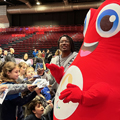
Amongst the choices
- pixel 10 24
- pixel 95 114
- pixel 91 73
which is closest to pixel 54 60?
pixel 91 73

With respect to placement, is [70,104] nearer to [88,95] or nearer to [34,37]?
[88,95]

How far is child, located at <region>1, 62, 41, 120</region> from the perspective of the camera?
164 centimetres

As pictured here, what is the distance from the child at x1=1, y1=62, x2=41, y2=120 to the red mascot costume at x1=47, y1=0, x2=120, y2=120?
69 cm

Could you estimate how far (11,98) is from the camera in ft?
5.48

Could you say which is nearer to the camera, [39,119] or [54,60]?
[54,60]

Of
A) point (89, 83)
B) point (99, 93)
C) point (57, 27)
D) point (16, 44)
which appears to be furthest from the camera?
point (57, 27)

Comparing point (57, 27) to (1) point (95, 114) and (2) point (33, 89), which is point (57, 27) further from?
(1) point (95, 114)

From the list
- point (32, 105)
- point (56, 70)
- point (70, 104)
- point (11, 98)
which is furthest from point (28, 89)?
point (70, 104)

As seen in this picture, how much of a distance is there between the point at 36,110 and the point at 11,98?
0.38 meters

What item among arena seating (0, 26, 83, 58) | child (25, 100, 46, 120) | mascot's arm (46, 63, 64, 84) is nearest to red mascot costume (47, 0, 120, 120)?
mascot's arm (46, 63, 64, 84)

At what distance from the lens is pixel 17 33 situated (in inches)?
508

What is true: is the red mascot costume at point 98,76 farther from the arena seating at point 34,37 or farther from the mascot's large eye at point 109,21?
the arena seating at point 34,37

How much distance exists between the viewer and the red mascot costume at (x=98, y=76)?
0.86m

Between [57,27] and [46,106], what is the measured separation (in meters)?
11.2
